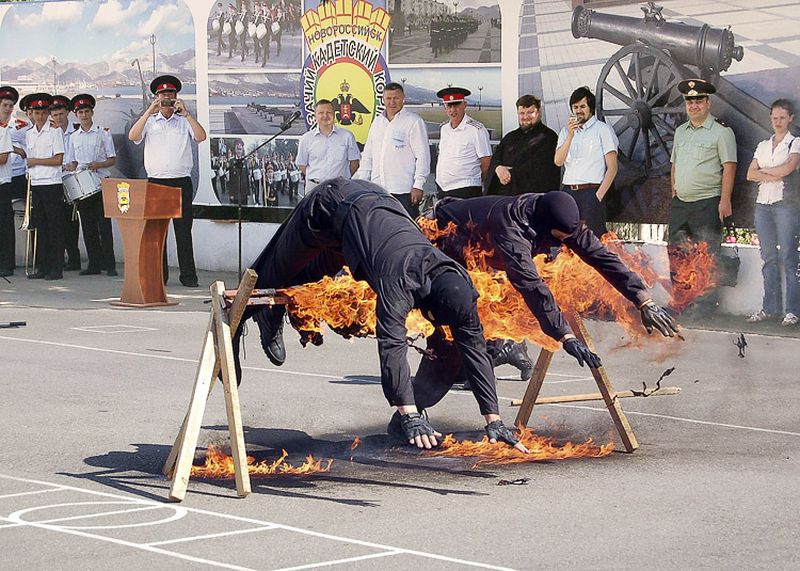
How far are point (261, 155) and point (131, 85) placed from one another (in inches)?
125

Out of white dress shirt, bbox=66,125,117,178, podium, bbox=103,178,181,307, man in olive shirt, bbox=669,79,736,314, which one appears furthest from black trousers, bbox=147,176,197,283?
man in olive shirt, bbox=669,79,736,314

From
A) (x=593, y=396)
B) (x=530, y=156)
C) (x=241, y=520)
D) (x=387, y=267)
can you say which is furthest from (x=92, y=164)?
(x=241, y=520)

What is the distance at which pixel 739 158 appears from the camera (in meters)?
16.1

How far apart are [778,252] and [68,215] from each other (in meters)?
11.1

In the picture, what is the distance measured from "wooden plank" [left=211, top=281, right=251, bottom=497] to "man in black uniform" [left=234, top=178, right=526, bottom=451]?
773 mm

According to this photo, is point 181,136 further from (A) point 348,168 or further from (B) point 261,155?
(A) point 348,168

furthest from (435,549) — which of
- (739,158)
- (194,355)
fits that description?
(739,158)

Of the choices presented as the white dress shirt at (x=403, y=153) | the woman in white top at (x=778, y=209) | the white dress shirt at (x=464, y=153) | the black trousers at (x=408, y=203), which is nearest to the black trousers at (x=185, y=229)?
the white dress shirt at (x=403, y=153)

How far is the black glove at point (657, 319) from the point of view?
9039 millimetres

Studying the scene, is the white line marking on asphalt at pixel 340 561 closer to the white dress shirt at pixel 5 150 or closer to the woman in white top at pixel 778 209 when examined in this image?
the woman in white top at pixel 778 209

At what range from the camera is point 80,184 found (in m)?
20.9

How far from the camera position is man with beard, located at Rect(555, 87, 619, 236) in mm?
16547

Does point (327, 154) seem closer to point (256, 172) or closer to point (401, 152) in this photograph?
point (401, 152)

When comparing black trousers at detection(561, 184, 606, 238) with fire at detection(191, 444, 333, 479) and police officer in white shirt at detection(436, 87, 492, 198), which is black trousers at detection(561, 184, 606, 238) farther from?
fire at detection(191, 444, 333, 479)
